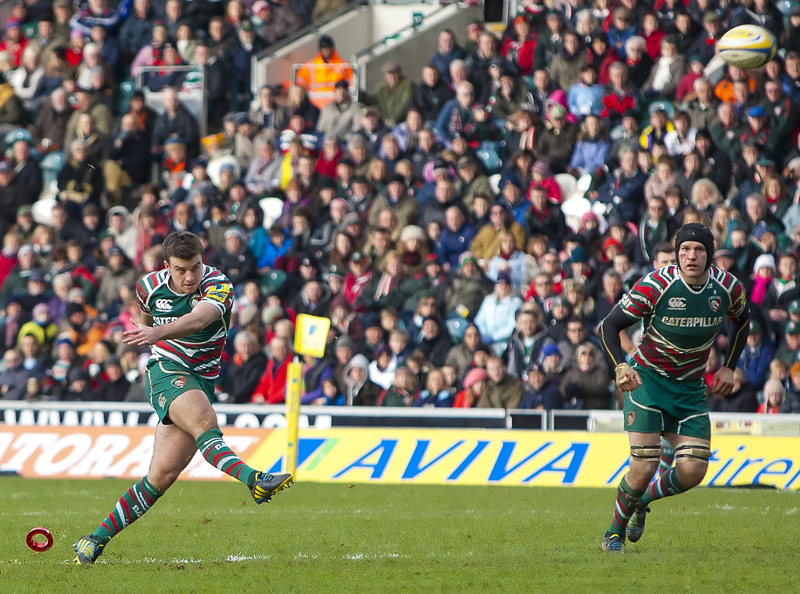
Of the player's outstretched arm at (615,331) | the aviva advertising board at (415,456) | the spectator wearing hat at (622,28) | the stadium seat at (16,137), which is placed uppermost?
the spectator wearing hat at (622,28)

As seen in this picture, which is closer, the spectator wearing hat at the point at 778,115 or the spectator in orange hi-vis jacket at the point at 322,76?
the spectator wearing hat at the point at 778,115

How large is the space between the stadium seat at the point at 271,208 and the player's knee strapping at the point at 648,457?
11515 mm

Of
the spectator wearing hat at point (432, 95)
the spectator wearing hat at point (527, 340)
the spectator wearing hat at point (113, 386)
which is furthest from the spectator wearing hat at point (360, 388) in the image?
the spectator wearing hat at point (432, 95)

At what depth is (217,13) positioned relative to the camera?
22844 millimetres

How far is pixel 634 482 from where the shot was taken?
8602 mm

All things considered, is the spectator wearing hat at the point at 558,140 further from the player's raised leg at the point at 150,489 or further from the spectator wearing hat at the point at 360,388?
the player's raised leg at the point at 150,489

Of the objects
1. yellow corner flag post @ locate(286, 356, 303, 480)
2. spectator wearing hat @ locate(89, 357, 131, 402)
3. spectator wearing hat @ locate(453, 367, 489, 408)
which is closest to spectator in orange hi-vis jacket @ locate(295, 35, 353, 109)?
spectator wearing hat @ locate(89, 357, 131, 402)

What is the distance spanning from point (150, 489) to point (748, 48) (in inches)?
375

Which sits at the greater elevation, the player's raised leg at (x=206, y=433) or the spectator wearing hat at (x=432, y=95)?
the spectator wearing hat at (x=432, y=95)

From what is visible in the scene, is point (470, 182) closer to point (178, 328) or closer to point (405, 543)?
point (405, 543)

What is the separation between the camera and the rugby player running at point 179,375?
7.89 m

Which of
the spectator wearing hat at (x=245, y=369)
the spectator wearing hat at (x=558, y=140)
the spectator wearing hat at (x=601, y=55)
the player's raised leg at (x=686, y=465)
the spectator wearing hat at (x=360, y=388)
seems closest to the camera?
the player's raised leg at (x=686, y=465)

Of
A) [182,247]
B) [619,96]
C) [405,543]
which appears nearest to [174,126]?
[619,96]

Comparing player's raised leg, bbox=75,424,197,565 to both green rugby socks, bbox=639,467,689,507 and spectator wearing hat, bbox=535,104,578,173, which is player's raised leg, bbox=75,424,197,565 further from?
spectator wearing hat, bbox=535,104,578,173
